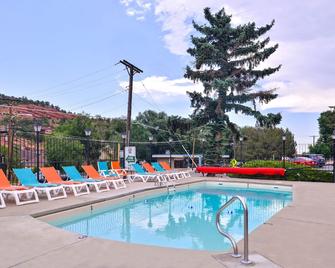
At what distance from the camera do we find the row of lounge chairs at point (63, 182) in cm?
830

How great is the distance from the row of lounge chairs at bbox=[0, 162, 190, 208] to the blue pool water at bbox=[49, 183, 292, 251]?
4.14 ft

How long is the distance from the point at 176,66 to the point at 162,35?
23.1 feet

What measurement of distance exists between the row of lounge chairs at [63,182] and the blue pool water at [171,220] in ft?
4.14

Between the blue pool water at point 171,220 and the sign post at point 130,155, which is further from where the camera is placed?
the sign post at point 130,155

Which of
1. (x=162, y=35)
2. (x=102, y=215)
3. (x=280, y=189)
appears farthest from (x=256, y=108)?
(x=102, y=215)

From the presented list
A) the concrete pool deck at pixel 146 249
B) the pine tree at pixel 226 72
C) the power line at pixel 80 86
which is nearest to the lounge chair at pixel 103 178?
the concrete pool deck at pixel 146 249

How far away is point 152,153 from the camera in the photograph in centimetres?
2934

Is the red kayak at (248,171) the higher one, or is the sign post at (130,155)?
the sign post at (130,155)

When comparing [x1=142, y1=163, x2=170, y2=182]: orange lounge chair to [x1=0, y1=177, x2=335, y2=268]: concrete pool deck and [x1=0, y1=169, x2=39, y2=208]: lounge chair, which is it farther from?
[x1=0, y1=177, x2=335, y2=268]: concrete pool deck

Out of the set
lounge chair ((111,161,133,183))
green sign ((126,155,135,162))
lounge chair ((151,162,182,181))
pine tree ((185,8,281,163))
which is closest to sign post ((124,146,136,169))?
green sign ((126,155,135,162))

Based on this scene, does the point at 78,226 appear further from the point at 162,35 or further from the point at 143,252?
the point at 162,35

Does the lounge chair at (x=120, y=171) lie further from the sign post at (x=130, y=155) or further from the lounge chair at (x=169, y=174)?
the lounge chair at (x=169, y=174)

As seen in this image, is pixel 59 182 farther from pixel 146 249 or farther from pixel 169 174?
pixel 169 174

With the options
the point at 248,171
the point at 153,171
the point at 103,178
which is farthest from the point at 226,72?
the point at 103,178
